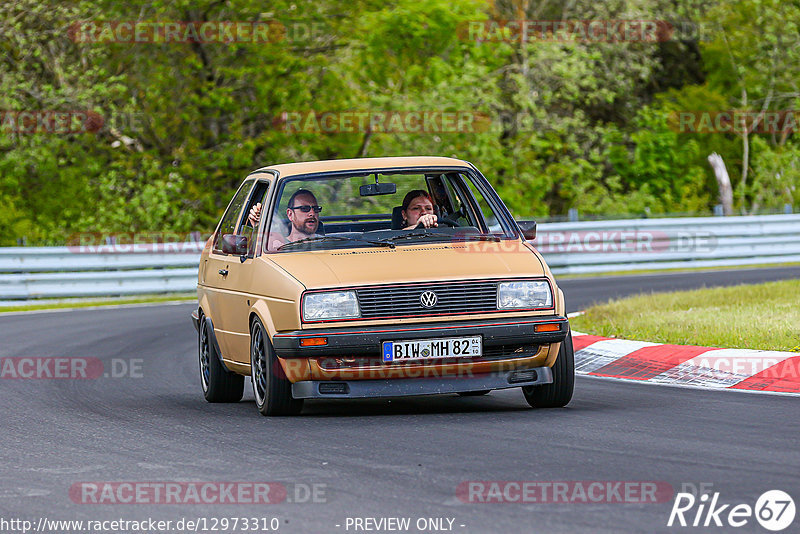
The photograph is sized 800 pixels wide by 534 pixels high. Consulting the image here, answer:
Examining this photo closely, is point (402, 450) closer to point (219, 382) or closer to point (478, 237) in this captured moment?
point (478, 237)

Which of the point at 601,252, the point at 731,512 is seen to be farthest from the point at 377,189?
the point at 601,252

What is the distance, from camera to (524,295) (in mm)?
8383

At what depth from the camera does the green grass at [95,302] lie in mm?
22016

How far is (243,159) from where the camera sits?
32.1 meters

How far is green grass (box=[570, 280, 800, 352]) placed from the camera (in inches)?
444

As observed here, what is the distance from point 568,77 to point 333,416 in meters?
28.3

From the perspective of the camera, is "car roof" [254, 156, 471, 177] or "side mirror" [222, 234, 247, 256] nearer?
"side mirror" [222, 234, 247, 256]

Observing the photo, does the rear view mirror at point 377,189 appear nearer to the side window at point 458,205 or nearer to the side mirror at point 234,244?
the side window at point 458,205

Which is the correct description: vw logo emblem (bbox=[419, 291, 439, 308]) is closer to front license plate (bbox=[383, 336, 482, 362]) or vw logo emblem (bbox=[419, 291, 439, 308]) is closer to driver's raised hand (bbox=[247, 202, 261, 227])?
front license plate (bbox=[383, 336, 482, 362])

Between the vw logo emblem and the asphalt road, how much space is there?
0.69 m

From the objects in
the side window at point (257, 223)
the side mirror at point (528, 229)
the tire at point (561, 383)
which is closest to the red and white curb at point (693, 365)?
the tire at point (561, 383)

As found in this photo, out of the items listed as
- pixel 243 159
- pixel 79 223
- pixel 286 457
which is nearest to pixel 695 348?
pixel 286 457

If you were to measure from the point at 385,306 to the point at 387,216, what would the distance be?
6.81ft

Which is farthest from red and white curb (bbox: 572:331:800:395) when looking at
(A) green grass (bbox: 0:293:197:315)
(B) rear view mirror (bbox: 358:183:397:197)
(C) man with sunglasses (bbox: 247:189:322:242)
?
(A) green grass (bbox: 0:293:197:315)
